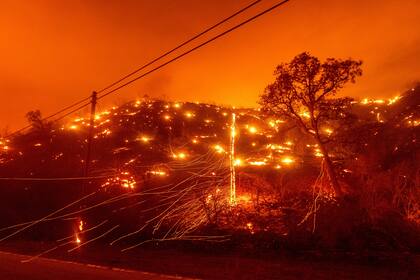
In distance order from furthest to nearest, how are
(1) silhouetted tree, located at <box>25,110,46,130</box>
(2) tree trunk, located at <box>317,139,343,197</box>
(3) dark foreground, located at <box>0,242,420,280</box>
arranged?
(1) silhouetted tree, located at <box>25,110,46,130</box> → (2) tree trunk, located at <box>317,139,343,197</box> → (3) dark foreground, located at <box>0,242,420,280</box>

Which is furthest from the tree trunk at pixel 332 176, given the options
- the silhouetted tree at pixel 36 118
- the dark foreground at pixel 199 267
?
the silhouetted tree at pixel 36 118

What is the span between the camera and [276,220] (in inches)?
671

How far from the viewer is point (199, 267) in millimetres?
11438

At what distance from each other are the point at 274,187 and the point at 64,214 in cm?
1273

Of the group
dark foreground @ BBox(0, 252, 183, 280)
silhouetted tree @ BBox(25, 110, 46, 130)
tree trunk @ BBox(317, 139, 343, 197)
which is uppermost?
silhouetted tree @ BBox(25, 110, 46, 130)

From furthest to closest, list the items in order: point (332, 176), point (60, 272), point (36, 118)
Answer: point (36, 118), point (332, 176), point (60, 272)

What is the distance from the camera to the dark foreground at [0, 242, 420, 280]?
10188mm

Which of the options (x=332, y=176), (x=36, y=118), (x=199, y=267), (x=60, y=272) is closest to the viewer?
(x=60, y=272)

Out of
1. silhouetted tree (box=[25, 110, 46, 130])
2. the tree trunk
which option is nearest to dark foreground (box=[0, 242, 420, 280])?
the tree trunk

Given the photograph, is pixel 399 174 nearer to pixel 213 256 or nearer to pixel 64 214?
pixel 213 256

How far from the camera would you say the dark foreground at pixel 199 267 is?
401 inches

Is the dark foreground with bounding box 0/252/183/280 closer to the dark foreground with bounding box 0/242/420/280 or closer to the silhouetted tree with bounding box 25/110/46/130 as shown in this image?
the dark foreground with bounding box 0/242/420/280

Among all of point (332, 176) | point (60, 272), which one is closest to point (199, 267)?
point (60, 272)

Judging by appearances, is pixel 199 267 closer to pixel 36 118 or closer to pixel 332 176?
pixel 332 176
